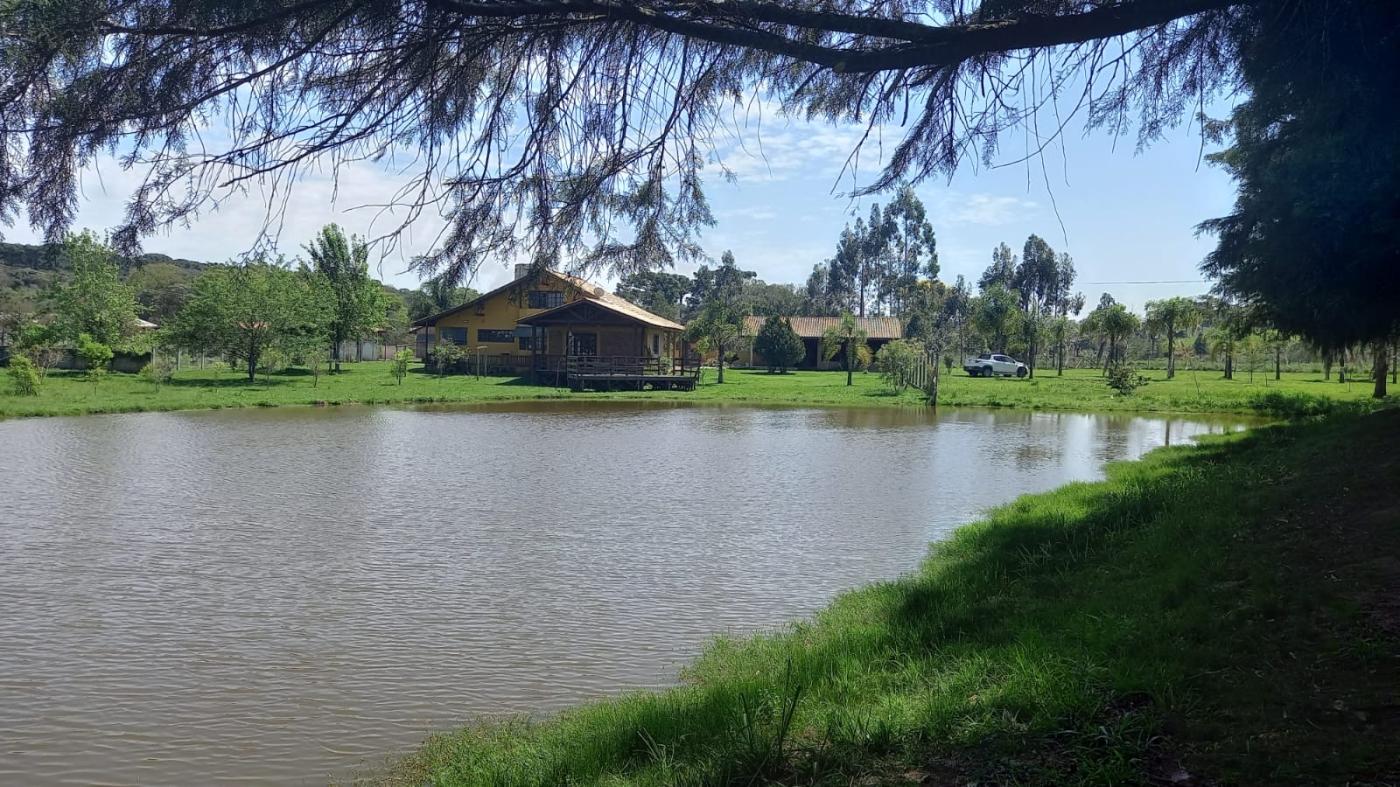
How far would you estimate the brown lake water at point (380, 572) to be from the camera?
588cm

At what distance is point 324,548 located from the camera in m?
10.3

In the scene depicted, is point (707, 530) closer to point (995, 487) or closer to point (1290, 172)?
point (995, 487)

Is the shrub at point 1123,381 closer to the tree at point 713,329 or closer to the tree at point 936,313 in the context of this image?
the tree at point 713,329

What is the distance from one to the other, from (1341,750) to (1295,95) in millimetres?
3812

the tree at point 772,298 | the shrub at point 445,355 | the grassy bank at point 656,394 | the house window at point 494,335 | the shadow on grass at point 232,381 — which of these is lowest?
the grassy bank at point 656,394

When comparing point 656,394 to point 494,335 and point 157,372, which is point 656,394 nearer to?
point 494,335

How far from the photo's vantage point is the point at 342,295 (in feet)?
156

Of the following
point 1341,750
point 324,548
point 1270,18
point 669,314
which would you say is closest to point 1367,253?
point 1270,18

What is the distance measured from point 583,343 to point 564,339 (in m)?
1.09

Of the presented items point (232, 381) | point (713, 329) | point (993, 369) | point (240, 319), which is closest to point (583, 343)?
point (713, 329)

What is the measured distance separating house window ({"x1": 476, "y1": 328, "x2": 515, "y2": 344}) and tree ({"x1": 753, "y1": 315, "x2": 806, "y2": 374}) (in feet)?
50.3

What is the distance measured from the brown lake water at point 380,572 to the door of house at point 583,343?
25.6 m

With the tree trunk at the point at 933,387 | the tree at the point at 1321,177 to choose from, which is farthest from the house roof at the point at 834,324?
the tree at the point at 1321,177

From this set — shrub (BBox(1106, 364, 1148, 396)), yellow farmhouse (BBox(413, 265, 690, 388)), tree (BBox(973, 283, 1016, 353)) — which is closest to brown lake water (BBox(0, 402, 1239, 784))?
shrub (BBox(1106, 364, 1148, 396))
